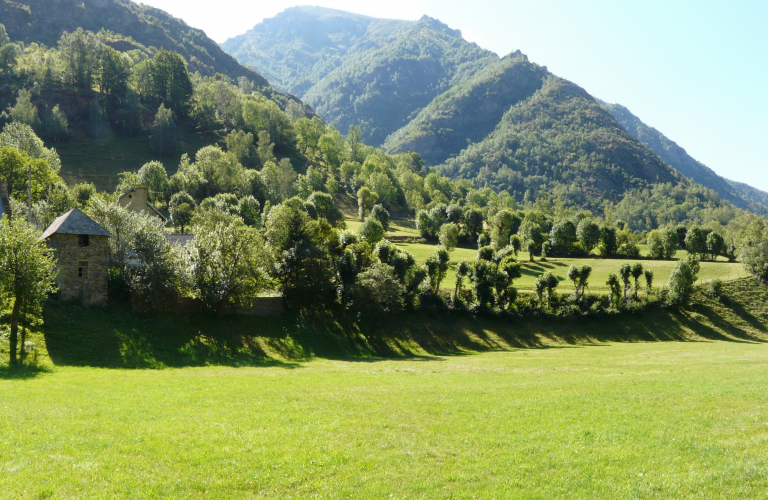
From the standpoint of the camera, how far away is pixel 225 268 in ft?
169

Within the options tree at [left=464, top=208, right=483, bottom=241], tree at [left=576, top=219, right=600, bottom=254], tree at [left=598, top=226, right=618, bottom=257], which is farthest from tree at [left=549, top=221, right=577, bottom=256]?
tree at [left=464, top=208, right=483, bottom=241]

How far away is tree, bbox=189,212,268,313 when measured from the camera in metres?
50.8

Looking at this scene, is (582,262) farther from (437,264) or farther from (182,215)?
(182,215)

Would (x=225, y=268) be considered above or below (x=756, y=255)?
below

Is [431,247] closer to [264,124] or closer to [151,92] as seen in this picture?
[264,124]

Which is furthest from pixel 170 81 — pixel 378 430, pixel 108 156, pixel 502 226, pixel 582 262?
pixel 378 430

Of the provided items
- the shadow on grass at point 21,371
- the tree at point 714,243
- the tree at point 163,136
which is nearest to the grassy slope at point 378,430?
the shadow on grass at point 21,371

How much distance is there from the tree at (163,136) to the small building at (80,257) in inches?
4393

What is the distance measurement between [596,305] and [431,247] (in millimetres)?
47124

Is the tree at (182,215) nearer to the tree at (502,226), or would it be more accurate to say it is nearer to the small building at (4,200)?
the small building at (4,200)

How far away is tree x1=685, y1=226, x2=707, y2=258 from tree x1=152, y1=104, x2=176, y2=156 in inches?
5975

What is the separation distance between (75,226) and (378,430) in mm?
41971

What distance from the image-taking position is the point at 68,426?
1723cm

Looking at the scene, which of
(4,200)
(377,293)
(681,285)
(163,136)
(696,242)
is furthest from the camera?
(163,136)
